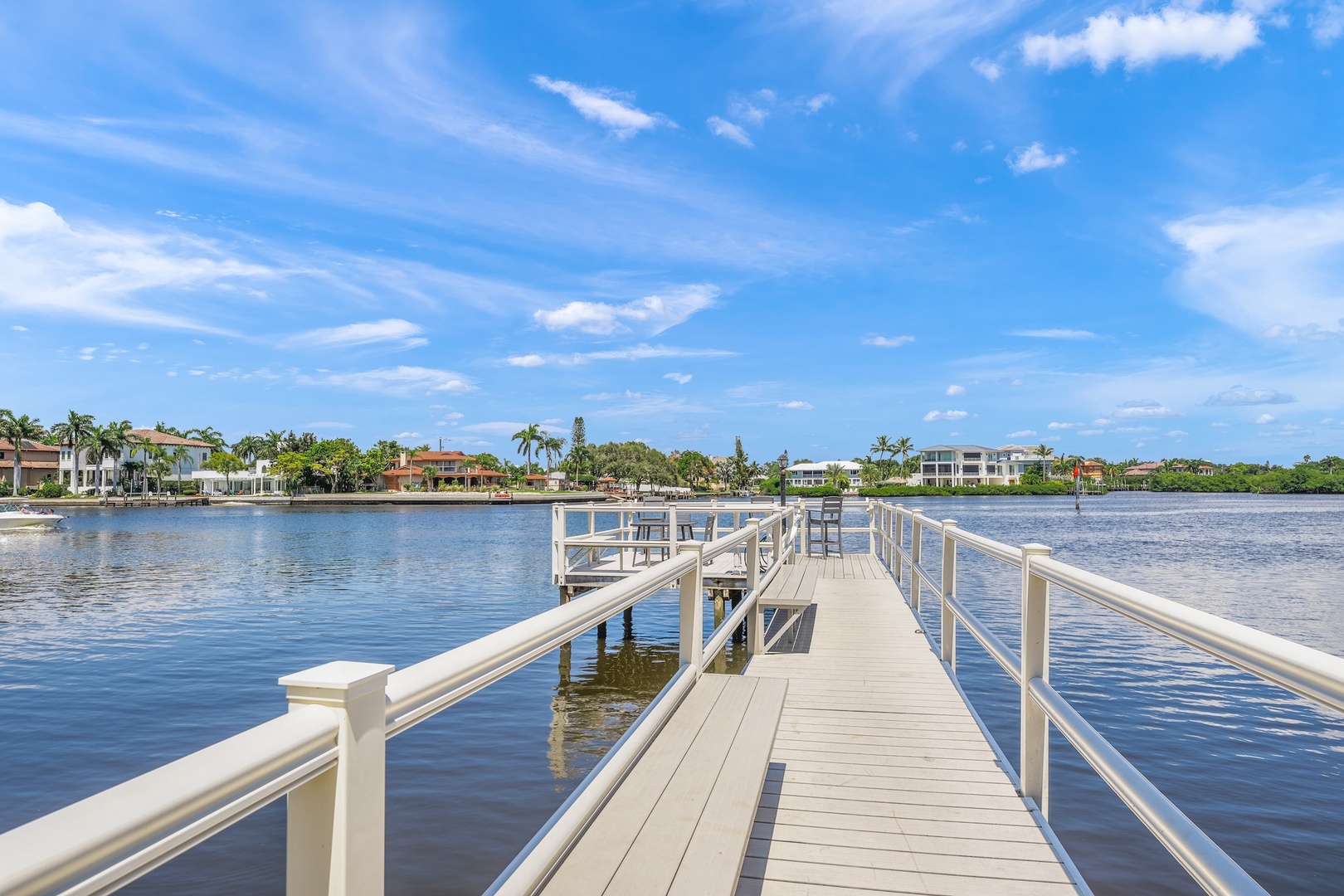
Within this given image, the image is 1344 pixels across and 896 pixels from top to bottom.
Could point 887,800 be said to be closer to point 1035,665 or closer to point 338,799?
point 1035,665

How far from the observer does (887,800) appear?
3.51 meters

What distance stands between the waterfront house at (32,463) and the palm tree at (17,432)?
241cm

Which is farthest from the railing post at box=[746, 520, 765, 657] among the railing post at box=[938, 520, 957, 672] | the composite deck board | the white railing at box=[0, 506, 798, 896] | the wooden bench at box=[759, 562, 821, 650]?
the white railing at box=[0, 506, 798, 896]

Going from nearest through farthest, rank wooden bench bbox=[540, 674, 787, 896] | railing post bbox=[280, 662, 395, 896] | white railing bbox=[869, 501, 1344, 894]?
railing post bbox=[280, 662, 395, 896], white railing bbox=[869, 501, 1344, 894], wooden bench bbox=[540, 674, 787, 896]

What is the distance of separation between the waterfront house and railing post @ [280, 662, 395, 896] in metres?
118

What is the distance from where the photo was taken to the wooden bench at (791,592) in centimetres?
724

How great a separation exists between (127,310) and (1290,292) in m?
60.1

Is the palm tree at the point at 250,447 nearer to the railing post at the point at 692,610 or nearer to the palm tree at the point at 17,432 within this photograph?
the palm tree at the point at 17,432

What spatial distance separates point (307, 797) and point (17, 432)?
108693mm

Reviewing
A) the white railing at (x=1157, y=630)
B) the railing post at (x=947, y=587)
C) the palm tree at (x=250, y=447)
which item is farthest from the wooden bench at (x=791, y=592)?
the palm tree at (x=250, y=447)

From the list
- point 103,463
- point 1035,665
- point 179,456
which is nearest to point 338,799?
point 1035,665

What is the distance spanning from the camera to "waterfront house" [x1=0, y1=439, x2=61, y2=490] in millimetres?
92438

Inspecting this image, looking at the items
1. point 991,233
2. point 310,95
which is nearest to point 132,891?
point 310,95

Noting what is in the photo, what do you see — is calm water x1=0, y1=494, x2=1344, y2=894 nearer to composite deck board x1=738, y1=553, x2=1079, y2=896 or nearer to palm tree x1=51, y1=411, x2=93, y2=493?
composite deck board x1=738, y1=553, x2=1079, y2=896
